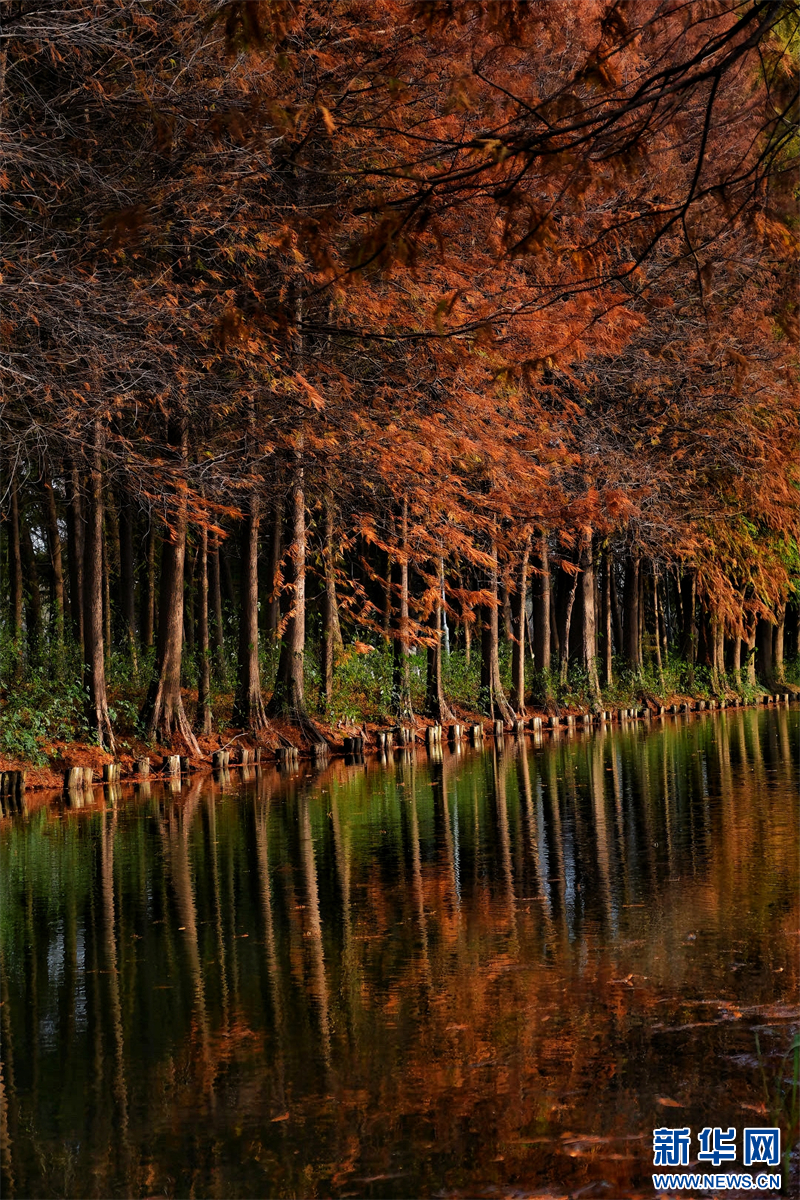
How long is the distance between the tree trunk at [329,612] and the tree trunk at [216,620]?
245 centimetres

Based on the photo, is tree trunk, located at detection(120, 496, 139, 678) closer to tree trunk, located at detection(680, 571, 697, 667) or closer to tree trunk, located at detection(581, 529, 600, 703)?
tree trunk, located at detection(581, 529, 600, 703)

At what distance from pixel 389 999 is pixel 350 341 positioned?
16.1 metres

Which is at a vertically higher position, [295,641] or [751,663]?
[295,641]

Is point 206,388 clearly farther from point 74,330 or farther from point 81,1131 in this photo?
point 81,1131

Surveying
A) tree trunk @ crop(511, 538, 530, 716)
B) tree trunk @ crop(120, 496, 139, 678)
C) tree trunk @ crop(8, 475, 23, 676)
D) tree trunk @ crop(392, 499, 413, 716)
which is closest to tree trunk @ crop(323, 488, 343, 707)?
tree trunk @ crop(392, 499, 413, 716)

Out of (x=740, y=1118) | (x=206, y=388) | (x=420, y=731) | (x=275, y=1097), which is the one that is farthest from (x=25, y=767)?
(x=740, y=1118)

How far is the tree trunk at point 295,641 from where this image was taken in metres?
23.9

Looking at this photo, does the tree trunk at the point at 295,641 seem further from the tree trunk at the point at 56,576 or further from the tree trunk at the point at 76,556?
the tree trunk at the point at 56,576

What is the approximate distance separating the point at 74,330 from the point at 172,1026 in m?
10.8

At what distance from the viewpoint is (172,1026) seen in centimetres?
688

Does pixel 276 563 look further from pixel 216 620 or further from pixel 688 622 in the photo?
pixel 688 622

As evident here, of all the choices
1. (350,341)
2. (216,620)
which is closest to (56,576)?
(216,620)

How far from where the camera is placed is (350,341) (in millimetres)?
21844

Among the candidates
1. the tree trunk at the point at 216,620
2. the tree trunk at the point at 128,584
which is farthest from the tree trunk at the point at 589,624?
the tree trunk at the point at 128,584
